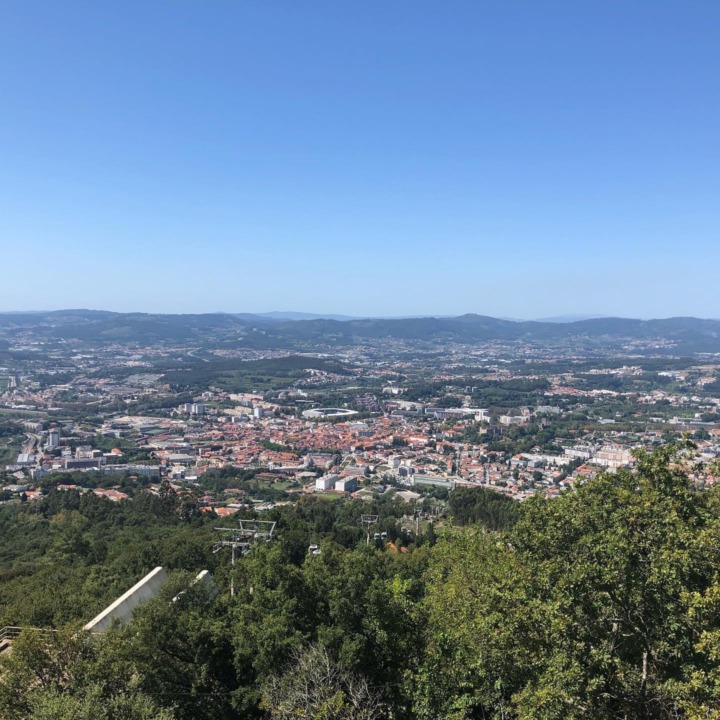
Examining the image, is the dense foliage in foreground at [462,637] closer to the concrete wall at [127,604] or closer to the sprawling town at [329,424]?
the concrete wall at [127,604]

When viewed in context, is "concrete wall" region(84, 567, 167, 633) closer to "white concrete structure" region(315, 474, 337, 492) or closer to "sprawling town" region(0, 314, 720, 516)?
"sprawling town" region(0, 314, 720, 516)

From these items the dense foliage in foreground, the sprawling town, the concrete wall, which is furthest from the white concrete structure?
the dense foliage in foreground

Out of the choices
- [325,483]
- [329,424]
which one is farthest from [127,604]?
[329,424]

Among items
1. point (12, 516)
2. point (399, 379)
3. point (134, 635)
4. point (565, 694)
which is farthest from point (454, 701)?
point (399, 379)

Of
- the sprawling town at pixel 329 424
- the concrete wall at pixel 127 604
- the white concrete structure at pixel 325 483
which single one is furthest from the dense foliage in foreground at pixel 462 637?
the white concrete structure at pixel 325 483

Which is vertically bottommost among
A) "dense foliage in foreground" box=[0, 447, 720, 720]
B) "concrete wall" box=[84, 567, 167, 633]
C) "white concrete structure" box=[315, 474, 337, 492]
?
"white concrete structure" box=[315, 474, 337, 492]

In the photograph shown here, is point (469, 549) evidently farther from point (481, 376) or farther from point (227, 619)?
point (481, 376)
